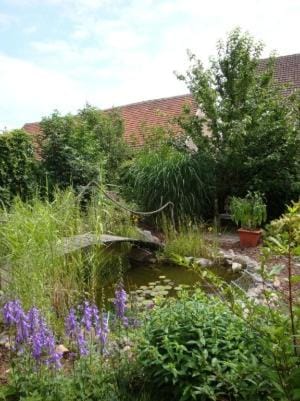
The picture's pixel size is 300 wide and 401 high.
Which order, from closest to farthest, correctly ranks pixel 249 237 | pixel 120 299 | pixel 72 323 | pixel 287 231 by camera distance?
pixel 287 231 → pixel 72 323 → pixel 120 299 → pixel 249 237

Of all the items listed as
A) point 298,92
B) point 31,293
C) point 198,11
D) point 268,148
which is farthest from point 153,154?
point 31,293

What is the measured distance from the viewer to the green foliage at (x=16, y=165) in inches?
296

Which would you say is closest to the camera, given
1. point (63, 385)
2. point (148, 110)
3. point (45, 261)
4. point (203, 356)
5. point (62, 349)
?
point (203, 356)

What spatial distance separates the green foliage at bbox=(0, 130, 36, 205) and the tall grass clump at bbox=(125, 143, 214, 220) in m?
1.94

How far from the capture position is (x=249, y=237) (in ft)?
20.9

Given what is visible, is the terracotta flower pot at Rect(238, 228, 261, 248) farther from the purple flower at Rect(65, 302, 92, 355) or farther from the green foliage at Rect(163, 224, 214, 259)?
the purple flower at Rect(65, 302, 92, 355)

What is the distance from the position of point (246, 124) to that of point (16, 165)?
→ 168 inches

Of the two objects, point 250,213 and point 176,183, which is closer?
point 250,213

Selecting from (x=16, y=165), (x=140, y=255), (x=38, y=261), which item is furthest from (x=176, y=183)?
(x=38, y=261)

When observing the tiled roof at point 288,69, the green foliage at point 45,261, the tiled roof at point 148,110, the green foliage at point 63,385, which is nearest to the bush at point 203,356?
the green foliage at point 63,385

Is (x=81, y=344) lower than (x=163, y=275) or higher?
higher

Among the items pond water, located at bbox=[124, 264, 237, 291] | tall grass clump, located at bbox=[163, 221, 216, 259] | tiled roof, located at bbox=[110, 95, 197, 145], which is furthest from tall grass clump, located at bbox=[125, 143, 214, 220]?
tiled roof, located at bbox=[110, 95, 197, 145]

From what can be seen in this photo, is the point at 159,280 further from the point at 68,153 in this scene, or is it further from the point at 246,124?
the point at 68,153

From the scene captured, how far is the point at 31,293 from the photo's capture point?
3.02 m
